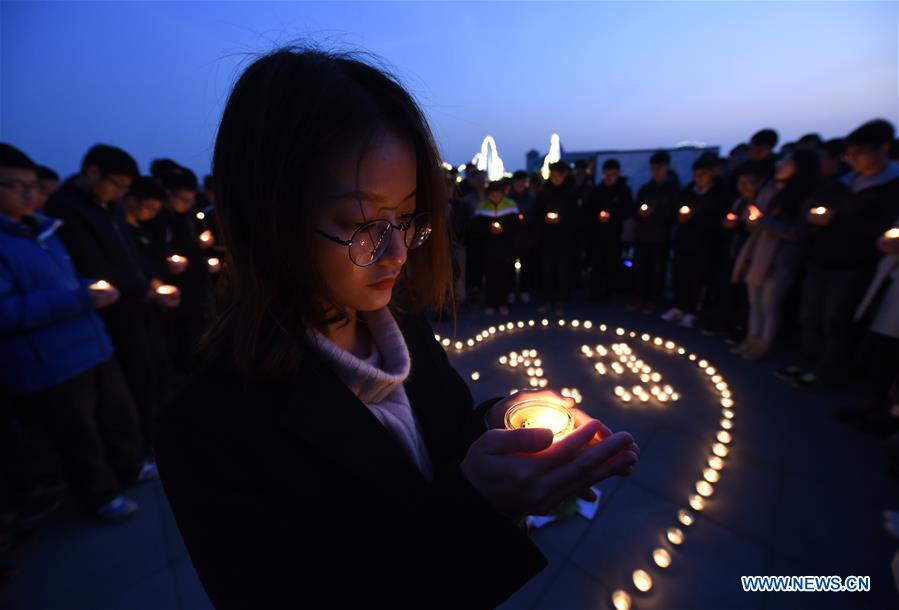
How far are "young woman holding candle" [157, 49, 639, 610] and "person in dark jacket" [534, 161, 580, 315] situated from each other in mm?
6738

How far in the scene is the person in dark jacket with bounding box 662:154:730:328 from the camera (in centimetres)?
611

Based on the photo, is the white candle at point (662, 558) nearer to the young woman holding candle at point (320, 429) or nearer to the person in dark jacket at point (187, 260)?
the young woman holding candle at point (320, 429)

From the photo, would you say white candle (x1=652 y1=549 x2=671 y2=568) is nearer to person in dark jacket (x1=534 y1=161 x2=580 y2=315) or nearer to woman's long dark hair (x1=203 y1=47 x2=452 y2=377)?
woman's long dark hair (x1=203 y1=47 x2=452 y2=377)

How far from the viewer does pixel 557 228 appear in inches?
294

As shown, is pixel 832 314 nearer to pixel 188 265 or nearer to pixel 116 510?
pixel 116 510

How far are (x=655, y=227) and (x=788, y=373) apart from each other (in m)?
3.00

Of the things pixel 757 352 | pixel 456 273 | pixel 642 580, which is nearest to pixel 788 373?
pixel 757 352

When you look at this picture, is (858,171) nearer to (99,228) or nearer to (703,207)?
(703,207)

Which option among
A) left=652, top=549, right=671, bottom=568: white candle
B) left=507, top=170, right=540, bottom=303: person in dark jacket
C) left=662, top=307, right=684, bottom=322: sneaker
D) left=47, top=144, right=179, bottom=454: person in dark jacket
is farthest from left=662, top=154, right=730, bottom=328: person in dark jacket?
left=47, top=144, right=179, bottom=454: person in dark jacket

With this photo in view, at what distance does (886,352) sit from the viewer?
3.73 m

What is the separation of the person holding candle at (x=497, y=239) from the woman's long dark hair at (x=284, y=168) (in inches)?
257

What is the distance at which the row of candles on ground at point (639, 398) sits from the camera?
1.08 m

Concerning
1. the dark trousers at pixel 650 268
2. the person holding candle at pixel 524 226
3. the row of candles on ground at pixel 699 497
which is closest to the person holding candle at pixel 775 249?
the row of candles on ground at pixel 699 497

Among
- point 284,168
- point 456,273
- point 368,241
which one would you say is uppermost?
point 284,168
